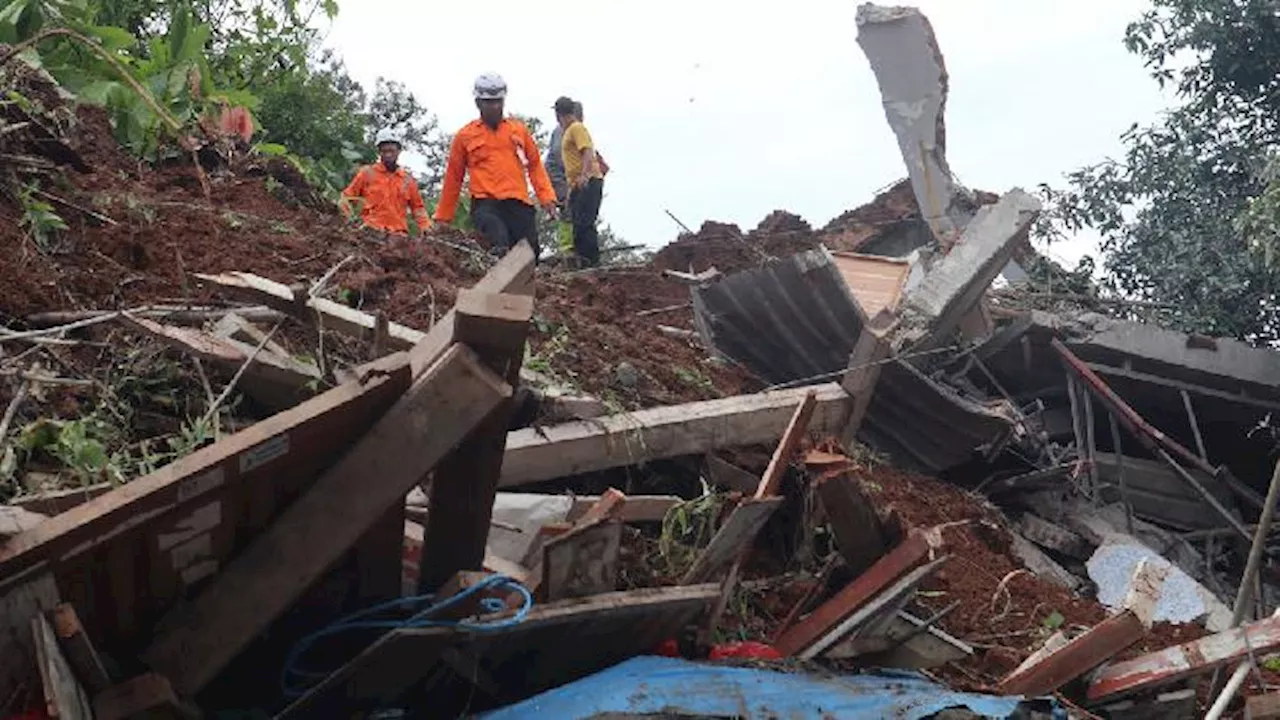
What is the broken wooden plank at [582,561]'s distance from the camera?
396 centimetres

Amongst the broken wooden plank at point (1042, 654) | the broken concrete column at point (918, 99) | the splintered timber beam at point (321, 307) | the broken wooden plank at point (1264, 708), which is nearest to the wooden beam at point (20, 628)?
the splintered timber beam at point (321, 307)

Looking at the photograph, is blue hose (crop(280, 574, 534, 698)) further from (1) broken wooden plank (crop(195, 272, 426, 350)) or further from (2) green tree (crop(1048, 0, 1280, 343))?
(2) green tree (crop(1048, 0, 1280, 343))

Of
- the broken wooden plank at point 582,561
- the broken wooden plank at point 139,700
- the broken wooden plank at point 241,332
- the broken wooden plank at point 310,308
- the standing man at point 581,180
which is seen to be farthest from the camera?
the standing man at point 581,180

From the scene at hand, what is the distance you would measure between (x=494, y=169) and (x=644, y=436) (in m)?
4.09

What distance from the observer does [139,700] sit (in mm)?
3135

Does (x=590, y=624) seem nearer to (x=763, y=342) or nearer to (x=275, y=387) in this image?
(x=275, y=387)

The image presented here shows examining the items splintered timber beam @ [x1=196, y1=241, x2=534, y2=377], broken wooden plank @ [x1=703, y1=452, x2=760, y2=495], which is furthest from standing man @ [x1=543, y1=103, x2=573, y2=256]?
splintered timber beam @ [x1=196, y1=241, x2=534, y2=377]

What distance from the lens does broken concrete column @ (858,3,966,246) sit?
12.0 m

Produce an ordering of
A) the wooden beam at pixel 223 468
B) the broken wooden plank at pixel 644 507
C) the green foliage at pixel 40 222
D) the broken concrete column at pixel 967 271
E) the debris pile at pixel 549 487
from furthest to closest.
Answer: the broken concrete column at pixel 967 271 → the green foliage at pixel 40 222 → the broken wooden plank at pixel 644 507 → the debris pile at pixel 549 487 → the wooden beam at pixel 223 468

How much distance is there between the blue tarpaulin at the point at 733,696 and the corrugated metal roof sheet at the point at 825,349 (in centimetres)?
342

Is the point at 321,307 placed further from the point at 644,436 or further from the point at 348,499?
the point at 348,499

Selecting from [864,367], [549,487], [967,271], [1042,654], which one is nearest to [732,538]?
[549,487]

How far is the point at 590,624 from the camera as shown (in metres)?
3.94

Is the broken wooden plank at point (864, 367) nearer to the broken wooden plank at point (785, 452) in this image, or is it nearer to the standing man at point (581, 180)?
the broken wooden plank at point (785, 452)
